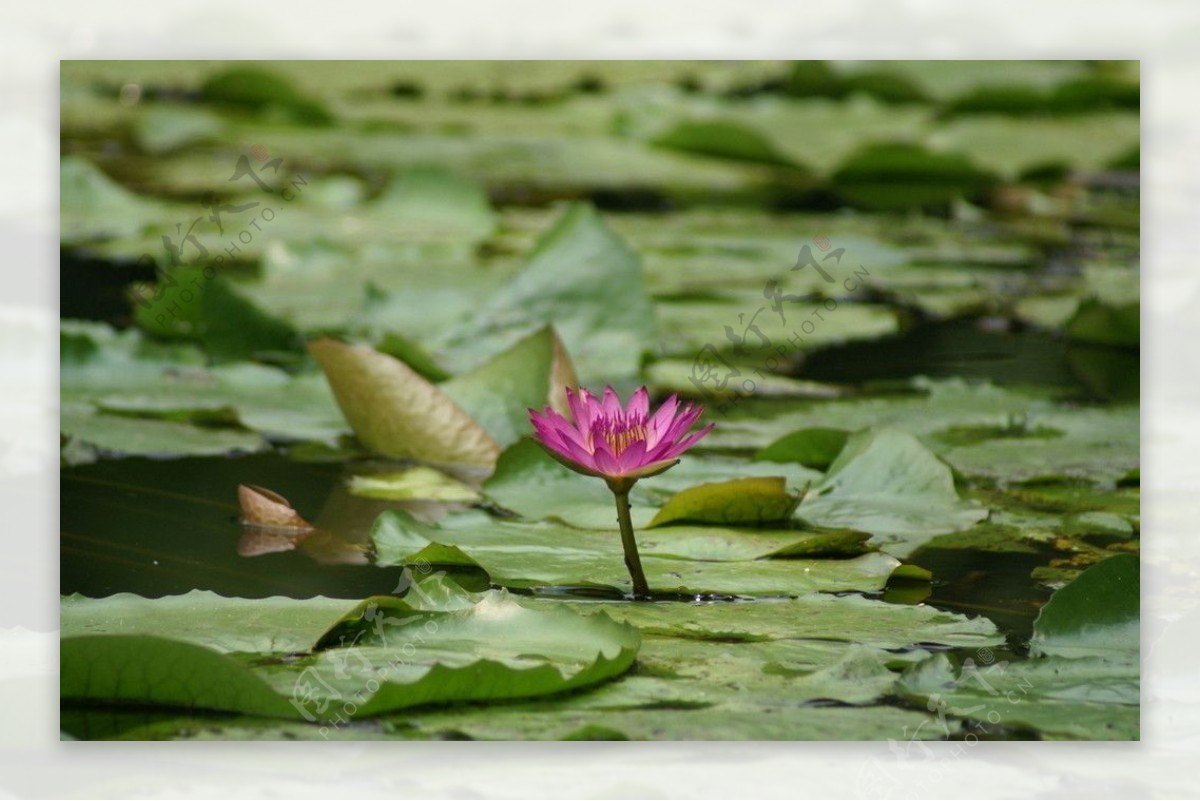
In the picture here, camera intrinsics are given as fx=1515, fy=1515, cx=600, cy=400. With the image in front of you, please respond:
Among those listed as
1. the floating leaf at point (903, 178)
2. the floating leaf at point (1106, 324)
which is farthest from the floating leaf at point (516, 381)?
the floating leaf at point (903, 178)

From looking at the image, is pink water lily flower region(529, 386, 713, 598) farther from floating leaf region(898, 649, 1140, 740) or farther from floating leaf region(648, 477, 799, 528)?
floating leaf region(898, 649, 1140, 740)

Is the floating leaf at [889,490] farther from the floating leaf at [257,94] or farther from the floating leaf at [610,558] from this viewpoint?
the floating leaf at [257,94]

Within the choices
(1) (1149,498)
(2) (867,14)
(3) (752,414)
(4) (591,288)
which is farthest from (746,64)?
(1) (1149,498)

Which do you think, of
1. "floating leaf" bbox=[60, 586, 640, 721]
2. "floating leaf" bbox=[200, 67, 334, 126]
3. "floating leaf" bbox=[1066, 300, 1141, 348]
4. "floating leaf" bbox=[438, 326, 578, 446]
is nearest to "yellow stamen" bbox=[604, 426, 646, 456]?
"floating leaf" bbox=[60, 586, 640, 721]

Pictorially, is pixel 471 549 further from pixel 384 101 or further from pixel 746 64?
pixel 384 101

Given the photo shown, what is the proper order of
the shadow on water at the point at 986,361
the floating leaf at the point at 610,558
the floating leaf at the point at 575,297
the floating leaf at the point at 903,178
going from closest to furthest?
the floating leaf at the point at 610,558
the shadow on water at the point at 986,361
the floating leaf at the point at 575,297
the floating leaf at the point at 903,178

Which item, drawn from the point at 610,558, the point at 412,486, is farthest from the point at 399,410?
the point at 610,558
